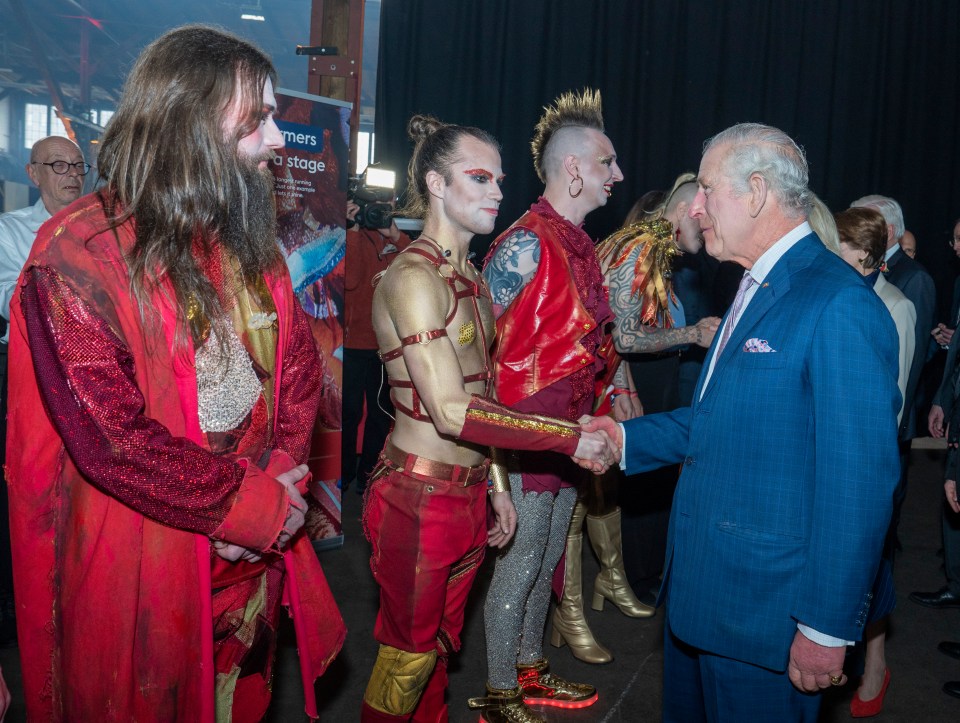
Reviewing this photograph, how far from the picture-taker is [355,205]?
521 centimetres

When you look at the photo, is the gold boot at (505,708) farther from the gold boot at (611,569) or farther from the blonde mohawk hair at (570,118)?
the blonde mohawk hair at (570,118)

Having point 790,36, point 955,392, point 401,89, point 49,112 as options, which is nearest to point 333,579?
point 955,392

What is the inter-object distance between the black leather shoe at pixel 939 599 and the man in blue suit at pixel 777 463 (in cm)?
287

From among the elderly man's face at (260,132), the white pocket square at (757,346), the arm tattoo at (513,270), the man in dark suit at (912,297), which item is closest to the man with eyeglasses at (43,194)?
the arm tattoo at (513,270)

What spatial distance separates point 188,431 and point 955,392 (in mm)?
3538

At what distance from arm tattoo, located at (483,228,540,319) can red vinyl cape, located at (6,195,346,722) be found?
1484 millimetres

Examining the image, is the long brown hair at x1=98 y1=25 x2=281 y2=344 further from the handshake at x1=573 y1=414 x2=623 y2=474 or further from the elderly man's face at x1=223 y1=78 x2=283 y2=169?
the handshake at x1=573 y1=414 x2=623 y2=474

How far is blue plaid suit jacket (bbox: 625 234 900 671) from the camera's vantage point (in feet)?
5.24

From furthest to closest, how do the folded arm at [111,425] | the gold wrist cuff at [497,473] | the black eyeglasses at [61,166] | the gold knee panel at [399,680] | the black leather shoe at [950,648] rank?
the black leather shoe at [950,648], the black eyeglasses at [61,166], the gold wrist cuff at [497,473], the gold knee panel at [399,680], the folded arm at [111,425]

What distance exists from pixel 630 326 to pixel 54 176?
2561mm

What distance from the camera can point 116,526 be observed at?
57.5 inches

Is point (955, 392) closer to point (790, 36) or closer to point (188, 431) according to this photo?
point (188, 431)

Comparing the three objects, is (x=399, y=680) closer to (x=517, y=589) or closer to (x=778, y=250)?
(x=517, y=589)

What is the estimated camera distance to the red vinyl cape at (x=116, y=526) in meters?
1.43
